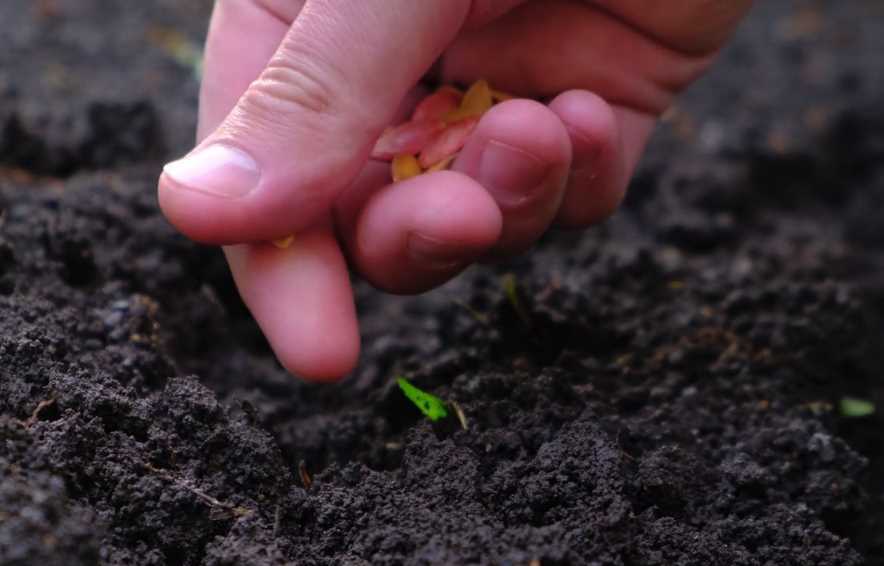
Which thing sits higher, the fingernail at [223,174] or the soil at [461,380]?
the fingernail at [223,174]

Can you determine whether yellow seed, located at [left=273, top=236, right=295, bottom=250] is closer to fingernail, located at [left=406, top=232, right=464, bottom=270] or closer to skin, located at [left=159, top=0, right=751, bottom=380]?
skin, located at [left=159, top=0, right=751, bottom=380]

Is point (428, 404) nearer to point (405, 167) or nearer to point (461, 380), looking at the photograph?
point (461, 380)

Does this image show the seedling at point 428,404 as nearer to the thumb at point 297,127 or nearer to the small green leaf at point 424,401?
the small green leaf at point 424,401

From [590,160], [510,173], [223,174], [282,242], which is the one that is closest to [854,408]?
[590,160]

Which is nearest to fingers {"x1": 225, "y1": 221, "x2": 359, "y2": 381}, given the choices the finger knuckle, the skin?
the skin

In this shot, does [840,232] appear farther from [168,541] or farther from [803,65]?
[168,541]

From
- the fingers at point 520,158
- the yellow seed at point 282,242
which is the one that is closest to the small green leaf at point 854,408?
the fingers at point 520,158

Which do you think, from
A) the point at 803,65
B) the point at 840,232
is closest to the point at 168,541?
the point at 840,232
